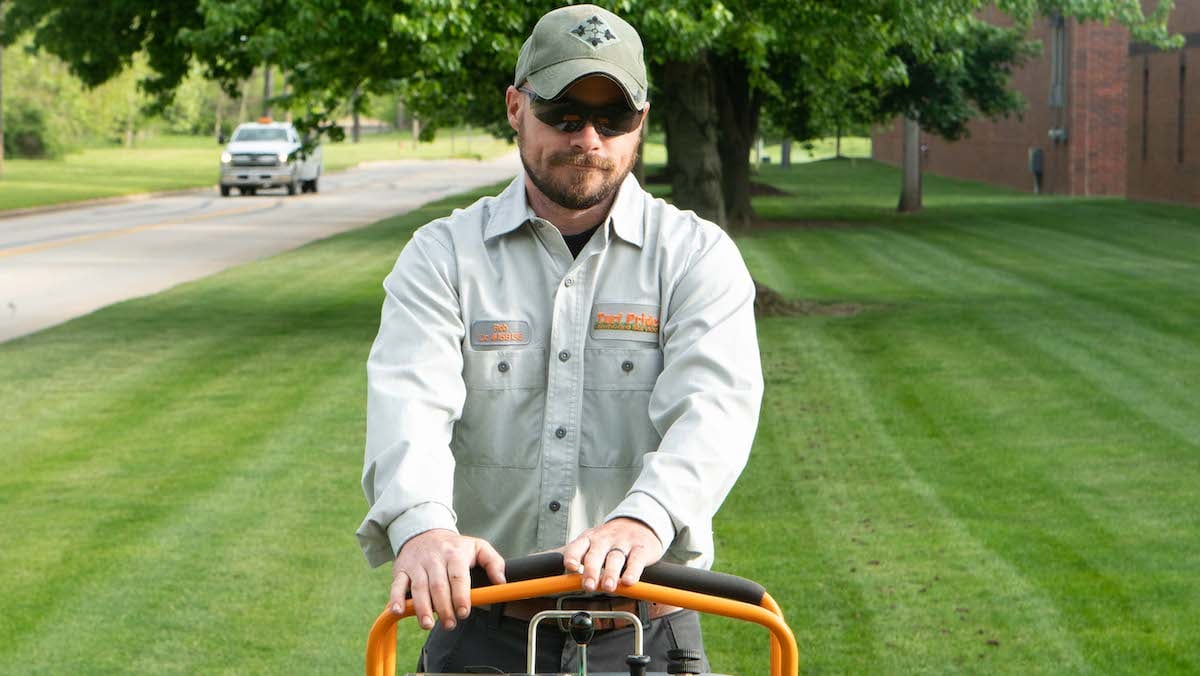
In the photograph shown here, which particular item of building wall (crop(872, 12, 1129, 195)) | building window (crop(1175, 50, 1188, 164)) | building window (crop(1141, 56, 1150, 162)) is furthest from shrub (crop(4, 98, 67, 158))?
building window (crop(1175, 50, 1188, 164))

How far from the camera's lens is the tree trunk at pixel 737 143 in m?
30.9

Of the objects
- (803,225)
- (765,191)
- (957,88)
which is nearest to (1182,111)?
(957,88)

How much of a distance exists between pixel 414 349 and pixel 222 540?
17.9 ft

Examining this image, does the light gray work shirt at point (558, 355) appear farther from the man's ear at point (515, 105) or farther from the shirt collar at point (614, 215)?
A: the man's ear at point (515, 105)

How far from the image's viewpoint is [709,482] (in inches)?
109

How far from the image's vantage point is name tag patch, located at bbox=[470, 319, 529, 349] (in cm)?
297

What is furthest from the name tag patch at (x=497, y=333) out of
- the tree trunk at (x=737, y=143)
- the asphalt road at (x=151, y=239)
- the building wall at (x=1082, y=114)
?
the building wall at (x=1082, y=114)

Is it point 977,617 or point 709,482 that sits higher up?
point 709,482

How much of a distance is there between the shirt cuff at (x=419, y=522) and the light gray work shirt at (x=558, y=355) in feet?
0.62

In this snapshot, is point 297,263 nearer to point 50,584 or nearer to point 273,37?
point 273,37

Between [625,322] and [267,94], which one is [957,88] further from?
[267,94]

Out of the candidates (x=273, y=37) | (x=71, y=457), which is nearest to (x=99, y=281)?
(x=273, y=37)

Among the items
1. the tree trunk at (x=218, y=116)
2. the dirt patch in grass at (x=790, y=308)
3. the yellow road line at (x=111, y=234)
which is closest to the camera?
the dirt patch in grass at (x=790, y=308)

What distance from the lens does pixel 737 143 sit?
1259 inches
